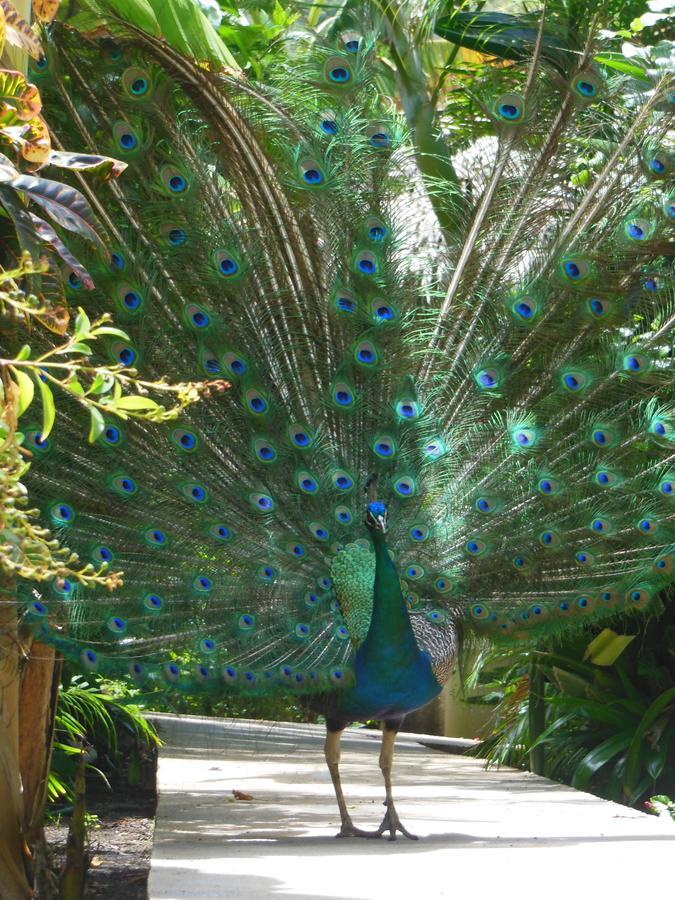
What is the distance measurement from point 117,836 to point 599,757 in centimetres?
283

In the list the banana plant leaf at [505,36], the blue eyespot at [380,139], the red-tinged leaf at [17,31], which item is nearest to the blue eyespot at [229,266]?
the blue eyespot at [380,139]

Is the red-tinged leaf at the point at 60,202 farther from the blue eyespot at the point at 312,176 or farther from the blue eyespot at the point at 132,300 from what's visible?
the blue eyespot at the point at 312,176

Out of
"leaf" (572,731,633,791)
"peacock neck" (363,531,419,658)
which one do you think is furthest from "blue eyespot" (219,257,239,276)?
"leaf" (572,731,633,791)

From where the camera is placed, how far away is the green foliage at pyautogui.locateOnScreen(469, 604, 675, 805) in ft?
23.4

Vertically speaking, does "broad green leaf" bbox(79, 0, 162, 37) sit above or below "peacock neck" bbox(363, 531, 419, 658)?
above

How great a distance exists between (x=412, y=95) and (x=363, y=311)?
383cm

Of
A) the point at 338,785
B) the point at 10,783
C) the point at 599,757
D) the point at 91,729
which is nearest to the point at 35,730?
the point at 10,783

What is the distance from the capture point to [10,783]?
4602mm

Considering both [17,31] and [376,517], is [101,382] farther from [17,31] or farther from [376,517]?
[376,517]

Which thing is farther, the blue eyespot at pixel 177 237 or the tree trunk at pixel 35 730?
the blue eyespot at pixel 177 237

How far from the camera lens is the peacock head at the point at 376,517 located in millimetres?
5062

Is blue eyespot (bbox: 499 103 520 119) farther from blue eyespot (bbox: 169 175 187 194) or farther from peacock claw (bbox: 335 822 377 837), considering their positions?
peacock claw (bbox: 335 822 377 837)

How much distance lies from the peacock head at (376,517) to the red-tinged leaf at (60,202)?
8.06 feet

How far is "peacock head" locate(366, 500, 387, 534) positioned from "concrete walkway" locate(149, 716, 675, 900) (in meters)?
1.29
